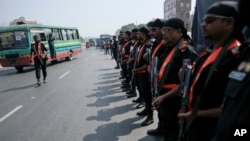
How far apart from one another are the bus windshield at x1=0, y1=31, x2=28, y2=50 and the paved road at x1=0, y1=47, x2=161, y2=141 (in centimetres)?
577

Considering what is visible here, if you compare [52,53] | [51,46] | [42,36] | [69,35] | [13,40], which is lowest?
[52,53]

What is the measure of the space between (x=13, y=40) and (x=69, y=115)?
35.3ft

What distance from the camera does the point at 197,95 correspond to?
229 centimetres

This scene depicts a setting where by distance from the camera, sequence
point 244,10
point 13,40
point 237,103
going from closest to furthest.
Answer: point 237,103 → point 244,10 → point 13,40

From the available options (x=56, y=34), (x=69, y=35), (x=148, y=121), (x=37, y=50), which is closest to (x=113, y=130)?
(x=148, y=121)

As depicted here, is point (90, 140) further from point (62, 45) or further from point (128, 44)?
point (62, 45)

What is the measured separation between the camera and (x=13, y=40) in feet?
50.0

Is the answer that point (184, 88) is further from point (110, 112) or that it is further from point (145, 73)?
point (110, 112)

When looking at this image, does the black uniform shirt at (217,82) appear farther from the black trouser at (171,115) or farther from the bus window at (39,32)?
the bus window at (39,32)

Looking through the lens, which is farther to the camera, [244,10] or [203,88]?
[203,88]

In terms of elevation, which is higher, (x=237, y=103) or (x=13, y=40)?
(x=13, y=40)

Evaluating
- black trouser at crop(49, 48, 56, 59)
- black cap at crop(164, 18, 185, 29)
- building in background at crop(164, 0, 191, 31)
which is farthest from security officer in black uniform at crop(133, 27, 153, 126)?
building in background at crop(164, 0, 191, 31)

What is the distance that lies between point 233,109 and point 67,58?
2146cm

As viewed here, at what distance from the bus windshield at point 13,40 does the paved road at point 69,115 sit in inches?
227
